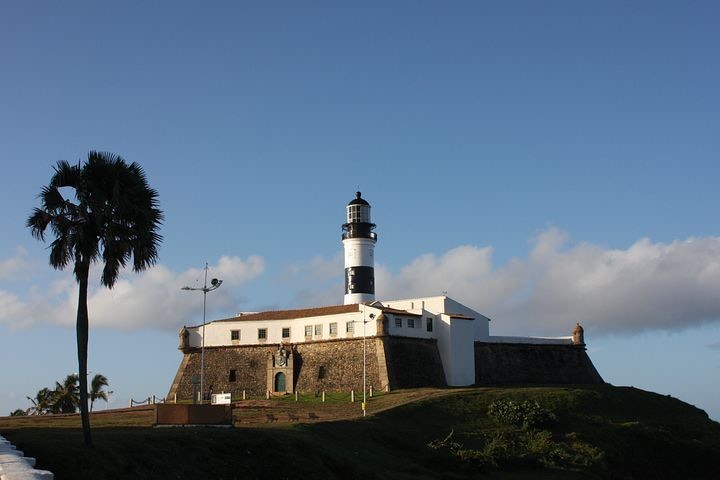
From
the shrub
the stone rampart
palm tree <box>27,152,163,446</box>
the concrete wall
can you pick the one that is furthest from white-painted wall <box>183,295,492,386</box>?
palm tree <box>27,152,163,446</box>

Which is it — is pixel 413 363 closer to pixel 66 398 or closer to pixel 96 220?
pixel 66 398

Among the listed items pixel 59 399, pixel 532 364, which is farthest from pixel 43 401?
pixel 532 364

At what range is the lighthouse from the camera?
232 feet

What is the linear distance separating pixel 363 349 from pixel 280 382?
7.45 m

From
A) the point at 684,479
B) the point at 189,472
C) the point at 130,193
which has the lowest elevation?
the point at 684,479

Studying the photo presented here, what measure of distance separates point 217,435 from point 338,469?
18.7 ft

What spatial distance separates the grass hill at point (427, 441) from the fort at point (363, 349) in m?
5.29

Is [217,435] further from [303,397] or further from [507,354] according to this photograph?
[507,354]

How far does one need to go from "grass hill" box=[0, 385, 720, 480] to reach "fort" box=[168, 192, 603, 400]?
529cm

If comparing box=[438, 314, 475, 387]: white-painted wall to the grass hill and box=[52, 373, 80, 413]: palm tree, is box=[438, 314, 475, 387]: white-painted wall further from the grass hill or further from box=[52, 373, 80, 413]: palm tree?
box=[52, 373, 80, 413]: palm tree

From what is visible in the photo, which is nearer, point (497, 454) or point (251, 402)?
point (497, 454)

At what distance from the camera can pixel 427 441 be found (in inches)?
1844

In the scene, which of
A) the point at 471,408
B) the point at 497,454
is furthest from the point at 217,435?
the point at 471,408

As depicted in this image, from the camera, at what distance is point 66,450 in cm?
2466
